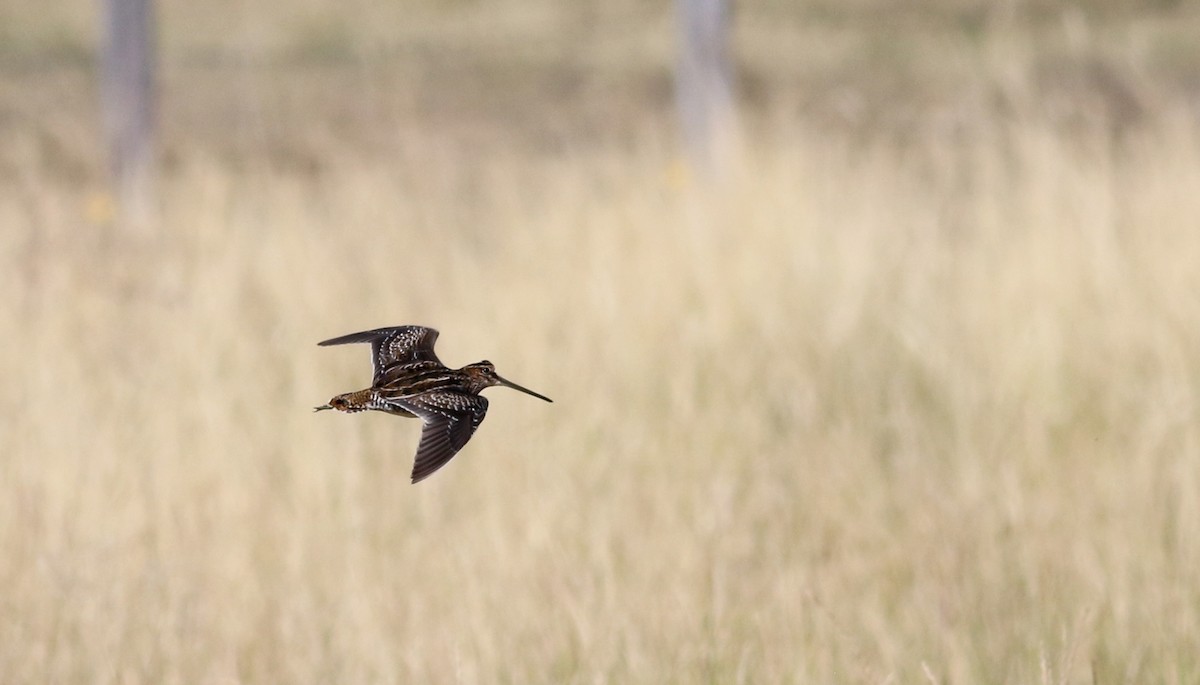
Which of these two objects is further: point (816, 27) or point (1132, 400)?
point (816, 27)

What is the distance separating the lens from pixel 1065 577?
87.8 inches

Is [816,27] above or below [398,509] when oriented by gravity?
above

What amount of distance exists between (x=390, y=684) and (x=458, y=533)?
23.8 inches

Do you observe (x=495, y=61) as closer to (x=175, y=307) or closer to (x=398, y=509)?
(x=175, y=307)

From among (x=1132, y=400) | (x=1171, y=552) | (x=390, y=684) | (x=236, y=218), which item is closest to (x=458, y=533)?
(x=390, y=684)

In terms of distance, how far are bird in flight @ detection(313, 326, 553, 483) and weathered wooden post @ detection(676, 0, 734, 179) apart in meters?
4.56

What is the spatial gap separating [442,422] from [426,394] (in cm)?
3

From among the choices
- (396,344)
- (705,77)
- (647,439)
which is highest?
(705,77)

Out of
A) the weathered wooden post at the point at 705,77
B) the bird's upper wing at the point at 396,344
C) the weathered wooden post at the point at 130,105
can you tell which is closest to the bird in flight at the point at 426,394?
the bird's upper wing at the point at 396,344

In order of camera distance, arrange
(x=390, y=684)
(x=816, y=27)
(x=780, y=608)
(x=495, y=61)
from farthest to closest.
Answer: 1. (x=816, y=27)
2. (x=495, y=61)
3. (x=780, y=608)
4. (x=390, y=684)

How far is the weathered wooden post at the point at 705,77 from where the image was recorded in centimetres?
564

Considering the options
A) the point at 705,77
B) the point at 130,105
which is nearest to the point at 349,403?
the point at 130,105

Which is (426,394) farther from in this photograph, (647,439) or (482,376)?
(647,439)

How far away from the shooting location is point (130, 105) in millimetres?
5258
